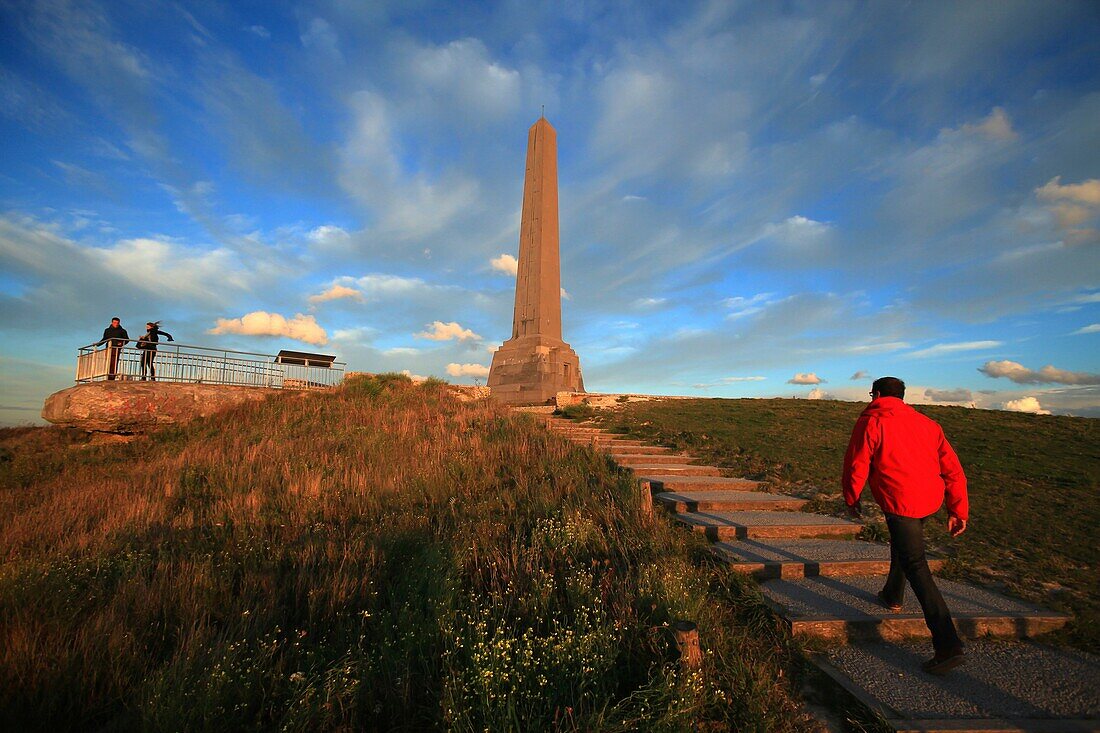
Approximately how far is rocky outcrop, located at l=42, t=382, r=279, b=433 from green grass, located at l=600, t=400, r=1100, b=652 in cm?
1046

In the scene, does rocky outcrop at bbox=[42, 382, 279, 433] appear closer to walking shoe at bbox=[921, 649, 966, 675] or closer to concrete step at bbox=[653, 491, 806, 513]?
concrete step at bbox=[653, 491, 806, 513]

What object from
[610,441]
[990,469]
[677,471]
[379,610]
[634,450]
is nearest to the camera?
[379,610]

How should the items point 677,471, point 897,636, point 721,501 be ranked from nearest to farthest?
point 897,636 < point 721,501 < point 677,471

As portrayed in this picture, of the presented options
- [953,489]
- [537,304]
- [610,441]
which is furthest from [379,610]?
[537,304]

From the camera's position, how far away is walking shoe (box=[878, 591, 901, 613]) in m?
3.79

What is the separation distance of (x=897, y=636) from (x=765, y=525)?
1.87 meters

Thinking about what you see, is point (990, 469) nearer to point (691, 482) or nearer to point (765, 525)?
point (691, 482)

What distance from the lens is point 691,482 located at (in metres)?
7.16

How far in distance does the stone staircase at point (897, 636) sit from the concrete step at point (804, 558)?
0.4 inches

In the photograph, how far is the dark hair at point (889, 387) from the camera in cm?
383

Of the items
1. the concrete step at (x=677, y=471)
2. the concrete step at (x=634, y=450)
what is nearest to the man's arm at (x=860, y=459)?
the concrete step at (x=677, y=471)

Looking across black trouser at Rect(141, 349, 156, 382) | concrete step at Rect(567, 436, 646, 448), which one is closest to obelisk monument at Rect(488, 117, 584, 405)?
concrete step at Rect(567, 436, 646, 448)

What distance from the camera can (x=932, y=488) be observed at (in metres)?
3.54

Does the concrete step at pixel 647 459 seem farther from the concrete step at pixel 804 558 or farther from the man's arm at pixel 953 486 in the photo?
the man's arm at pixel 953 486
